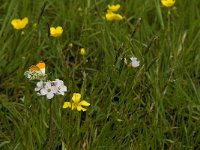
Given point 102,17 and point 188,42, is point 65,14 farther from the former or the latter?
point 188,42

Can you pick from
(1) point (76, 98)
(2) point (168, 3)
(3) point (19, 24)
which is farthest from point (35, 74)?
(2) point (168, 3)

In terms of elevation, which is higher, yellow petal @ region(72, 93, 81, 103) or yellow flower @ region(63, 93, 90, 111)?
yellow petal @ region(72, 93, 81, 103)

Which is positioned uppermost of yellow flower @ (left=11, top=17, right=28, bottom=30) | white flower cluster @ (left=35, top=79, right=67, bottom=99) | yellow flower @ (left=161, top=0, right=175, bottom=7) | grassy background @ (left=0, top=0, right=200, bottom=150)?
yellow flower @ (left=161, top=0, right=175, bottom=7)

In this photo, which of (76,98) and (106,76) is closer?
(76,98)

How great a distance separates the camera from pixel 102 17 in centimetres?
218

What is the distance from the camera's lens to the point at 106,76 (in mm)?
1948

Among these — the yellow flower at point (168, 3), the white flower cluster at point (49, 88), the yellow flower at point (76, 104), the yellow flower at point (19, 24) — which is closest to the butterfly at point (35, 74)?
the white flower cluster at point (49, 88)

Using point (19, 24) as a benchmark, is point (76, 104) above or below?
below

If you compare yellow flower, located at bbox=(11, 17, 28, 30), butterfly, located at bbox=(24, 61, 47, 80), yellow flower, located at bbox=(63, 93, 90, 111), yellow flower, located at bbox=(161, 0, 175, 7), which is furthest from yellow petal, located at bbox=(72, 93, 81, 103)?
yellow flower, located at bbox=(161, 0, 175, 7)

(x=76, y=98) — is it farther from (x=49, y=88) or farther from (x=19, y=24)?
(x=19, y=24)

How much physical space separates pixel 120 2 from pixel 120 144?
36.4 inches

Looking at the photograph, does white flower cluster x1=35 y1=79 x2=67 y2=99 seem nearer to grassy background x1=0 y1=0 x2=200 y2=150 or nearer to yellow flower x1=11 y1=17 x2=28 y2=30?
grassy background x1=0 y1=0 x2=200 y2=150

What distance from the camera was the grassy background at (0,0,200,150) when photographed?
66.7 inches

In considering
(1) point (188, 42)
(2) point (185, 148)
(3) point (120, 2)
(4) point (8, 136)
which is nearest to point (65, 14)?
(3) point (120, 2)
